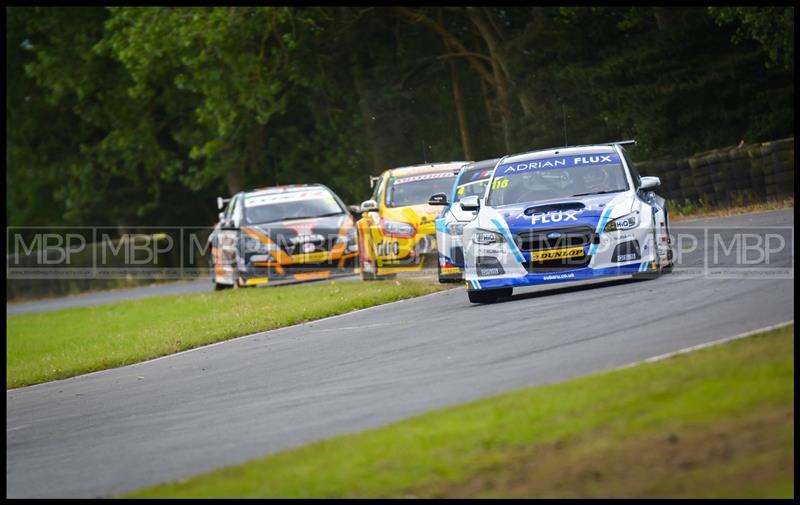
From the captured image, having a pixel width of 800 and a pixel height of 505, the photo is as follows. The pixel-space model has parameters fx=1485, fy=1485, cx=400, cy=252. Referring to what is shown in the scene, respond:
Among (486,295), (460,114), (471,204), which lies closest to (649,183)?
(471,204)

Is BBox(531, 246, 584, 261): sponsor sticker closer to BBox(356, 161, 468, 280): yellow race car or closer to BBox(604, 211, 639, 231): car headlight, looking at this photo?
BBox(604, 211, 639, 231): car headlight

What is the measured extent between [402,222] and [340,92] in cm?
2367

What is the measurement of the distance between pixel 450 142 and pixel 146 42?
877 cm

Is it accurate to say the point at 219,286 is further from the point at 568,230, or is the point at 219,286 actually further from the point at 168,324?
the point at 568,230

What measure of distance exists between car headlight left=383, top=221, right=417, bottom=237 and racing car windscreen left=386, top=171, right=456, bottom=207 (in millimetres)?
573

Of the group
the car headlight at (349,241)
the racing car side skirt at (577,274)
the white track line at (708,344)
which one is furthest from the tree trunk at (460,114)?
the white track line at (708,344)

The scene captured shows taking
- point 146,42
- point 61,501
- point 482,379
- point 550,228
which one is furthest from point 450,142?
point 61,501

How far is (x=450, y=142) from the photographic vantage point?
1594 inches

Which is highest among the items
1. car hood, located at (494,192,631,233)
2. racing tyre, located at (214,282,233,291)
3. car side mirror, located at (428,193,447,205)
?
car side mirror, located at (428,193,447,205)

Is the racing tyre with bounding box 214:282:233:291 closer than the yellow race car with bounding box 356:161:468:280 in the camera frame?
No

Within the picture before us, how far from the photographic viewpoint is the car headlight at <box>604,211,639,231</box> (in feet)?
50.9

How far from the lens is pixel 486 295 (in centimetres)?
1677

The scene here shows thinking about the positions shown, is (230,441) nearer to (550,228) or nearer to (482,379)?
(482,379)

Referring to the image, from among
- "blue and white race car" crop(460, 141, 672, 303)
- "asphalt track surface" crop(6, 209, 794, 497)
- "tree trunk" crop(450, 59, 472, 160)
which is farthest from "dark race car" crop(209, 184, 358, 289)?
"tree trunk" crop(450, 59, 472, 160)
